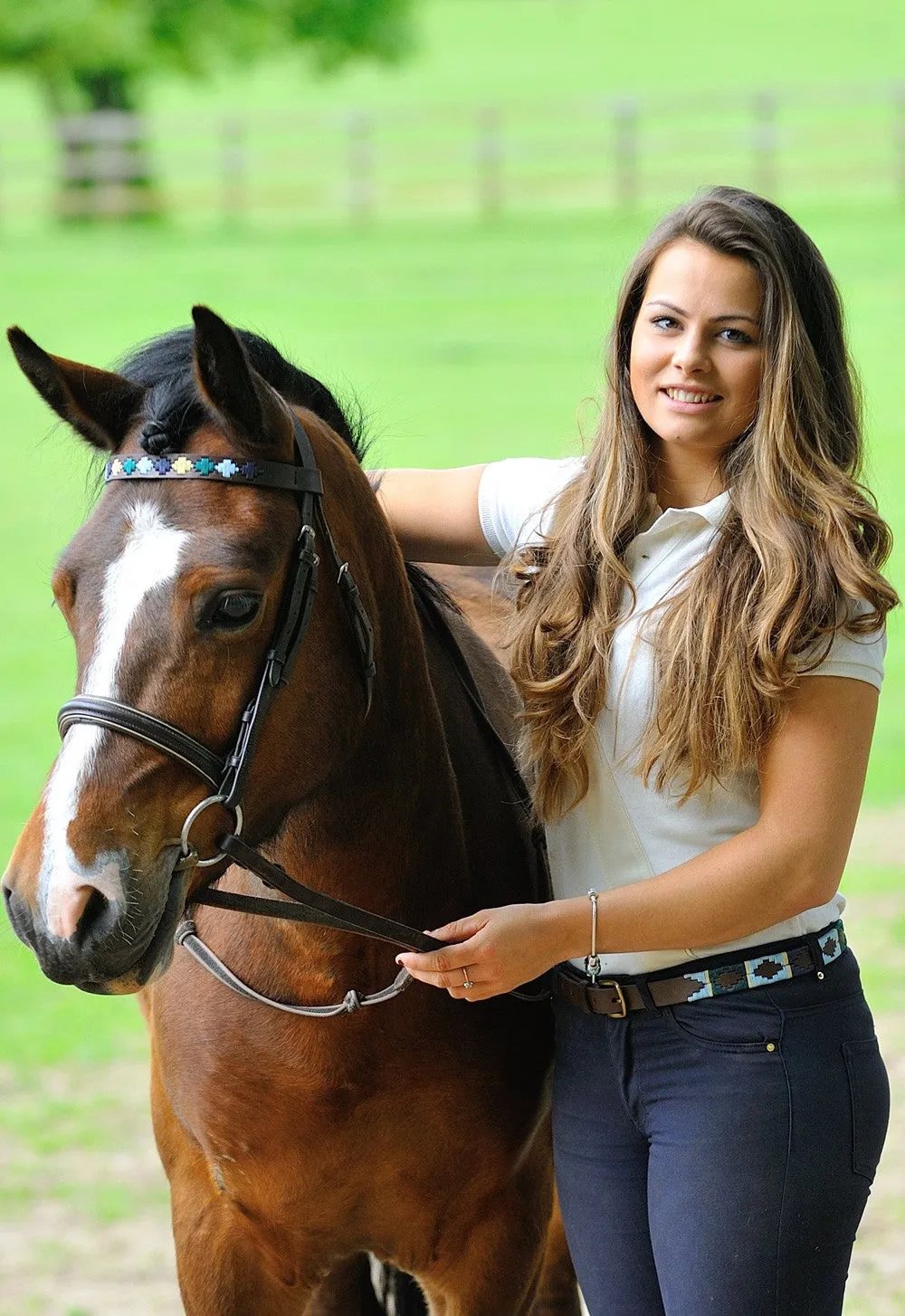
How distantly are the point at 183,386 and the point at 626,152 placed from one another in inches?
768

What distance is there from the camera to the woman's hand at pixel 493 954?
69.2 inches

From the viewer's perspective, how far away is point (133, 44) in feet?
87.6

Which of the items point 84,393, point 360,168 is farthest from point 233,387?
point 360,168

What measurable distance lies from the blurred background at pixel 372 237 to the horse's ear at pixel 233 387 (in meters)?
0.33

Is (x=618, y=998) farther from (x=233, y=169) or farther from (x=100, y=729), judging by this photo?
(x=233, y=169)

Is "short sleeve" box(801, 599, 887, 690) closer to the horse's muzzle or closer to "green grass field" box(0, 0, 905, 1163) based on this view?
"green grass field" box(0, 0, 905, 1163)

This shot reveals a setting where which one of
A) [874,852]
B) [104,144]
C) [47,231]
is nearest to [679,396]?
[874,852]

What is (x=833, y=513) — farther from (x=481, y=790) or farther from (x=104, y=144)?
(x=104, y=144)

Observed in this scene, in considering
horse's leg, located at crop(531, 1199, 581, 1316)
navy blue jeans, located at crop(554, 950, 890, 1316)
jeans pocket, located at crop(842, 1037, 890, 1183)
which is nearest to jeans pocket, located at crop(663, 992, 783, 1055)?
navy blue jeans, located at crop(554, 950, 890, 1316)

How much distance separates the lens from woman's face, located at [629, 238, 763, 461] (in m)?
1.91

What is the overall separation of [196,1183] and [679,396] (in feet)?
4.32

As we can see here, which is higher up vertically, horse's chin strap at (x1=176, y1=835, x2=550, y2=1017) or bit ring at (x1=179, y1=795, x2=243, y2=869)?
bit ring at (x1=179, y1=795, x2=243, y2=869)

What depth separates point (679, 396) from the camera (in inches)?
76.4

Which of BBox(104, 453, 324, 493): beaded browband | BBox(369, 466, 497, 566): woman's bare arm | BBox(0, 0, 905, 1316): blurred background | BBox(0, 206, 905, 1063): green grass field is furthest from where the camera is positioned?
BBox(0, 206, 905, 1063): green grass field
